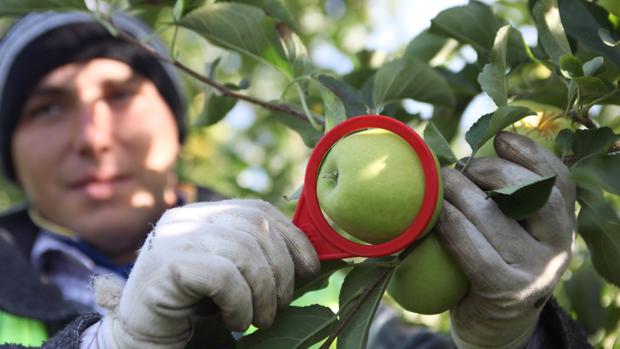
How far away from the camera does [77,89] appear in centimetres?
183

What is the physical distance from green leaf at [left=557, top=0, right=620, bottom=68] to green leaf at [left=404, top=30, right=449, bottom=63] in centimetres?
34

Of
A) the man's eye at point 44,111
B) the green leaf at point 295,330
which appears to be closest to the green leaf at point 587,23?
the green leaf at point 295,330

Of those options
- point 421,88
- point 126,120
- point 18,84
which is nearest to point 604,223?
point 421,88

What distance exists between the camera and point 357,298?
32.5 inches

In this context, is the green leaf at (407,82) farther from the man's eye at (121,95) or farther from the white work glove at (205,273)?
the man's eye at (121,95)

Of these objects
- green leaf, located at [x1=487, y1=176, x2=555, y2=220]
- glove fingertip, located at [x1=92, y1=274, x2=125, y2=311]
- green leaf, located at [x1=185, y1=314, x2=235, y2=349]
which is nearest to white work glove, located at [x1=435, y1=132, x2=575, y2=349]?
green leaf, located at [x1=487, y1=176, x2=555, y2=220]

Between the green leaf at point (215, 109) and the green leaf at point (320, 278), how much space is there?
0.37 m

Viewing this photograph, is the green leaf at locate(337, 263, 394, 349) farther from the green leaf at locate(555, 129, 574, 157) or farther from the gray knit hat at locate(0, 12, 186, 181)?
the gray knit hat at locate(0, 12, 186, 181)

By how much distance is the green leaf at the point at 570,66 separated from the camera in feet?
2.63

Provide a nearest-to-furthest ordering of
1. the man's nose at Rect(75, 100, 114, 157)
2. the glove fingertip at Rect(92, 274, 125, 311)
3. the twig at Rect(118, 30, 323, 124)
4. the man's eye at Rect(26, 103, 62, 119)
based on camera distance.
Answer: the glove fingertip at Rect(92, 274, 125, 311) → the twig at Rect(118, 30, 323, 124) → the man's nose at Rect(75, 100, 114, 157) → the man's eye at Rect(26, 103, 62, 119)

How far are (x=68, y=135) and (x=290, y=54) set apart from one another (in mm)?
971

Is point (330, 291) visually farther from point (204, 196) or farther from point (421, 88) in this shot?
point (421, 88)

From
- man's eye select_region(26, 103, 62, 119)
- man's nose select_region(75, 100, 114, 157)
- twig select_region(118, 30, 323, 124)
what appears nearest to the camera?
twig select_region(118, 30, 323, 124)

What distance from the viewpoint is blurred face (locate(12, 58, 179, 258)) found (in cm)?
177
